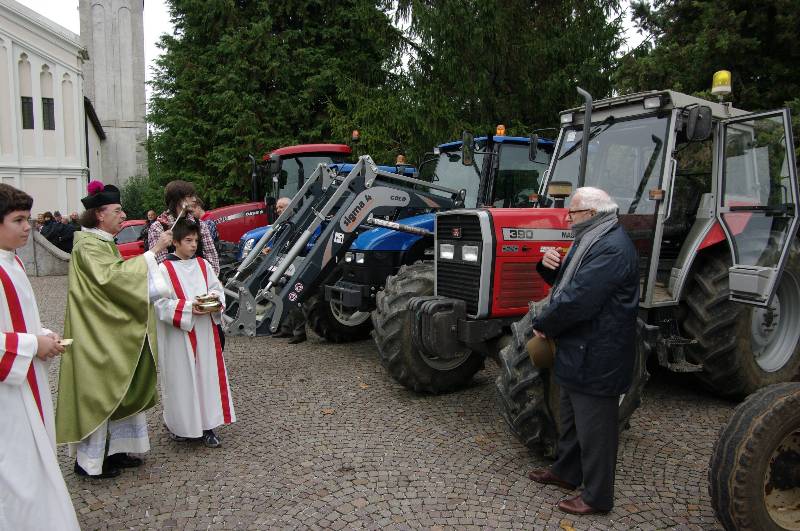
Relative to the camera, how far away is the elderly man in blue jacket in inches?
125

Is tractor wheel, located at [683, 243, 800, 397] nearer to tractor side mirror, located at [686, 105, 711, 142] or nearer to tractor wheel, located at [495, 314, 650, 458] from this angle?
tractor side mirror, located at [686, 105, 711, 142]

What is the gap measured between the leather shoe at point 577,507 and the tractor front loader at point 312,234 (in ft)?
11.8

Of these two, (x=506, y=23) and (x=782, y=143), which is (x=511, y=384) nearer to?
(x=782, y=143)

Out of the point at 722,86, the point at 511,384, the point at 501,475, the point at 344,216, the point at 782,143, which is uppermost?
the point at 722,86

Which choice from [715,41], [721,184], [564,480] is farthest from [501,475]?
[715,41]

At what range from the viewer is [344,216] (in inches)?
256

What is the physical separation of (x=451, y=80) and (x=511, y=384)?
32.1 feet

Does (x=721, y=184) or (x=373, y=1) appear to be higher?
(x=373, y=1)

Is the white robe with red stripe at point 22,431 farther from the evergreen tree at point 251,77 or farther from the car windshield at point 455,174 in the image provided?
the evergreen tree at point 251,77

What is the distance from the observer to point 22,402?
2.77 metres


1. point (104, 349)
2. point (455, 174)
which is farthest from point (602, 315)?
point (455, 174)

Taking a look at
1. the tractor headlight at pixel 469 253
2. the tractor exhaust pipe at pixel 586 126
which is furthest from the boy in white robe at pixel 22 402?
the tractor exhaust pipe at pixel 586 126

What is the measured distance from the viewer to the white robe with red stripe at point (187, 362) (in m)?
4.29

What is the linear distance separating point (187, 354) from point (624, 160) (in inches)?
148
